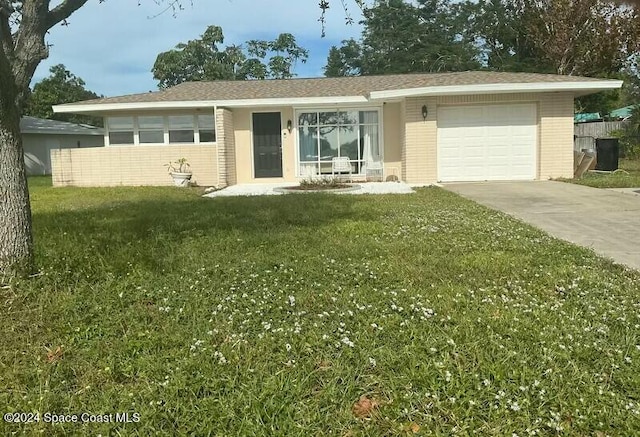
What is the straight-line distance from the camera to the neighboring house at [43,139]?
2903cm

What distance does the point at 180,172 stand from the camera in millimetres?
16656

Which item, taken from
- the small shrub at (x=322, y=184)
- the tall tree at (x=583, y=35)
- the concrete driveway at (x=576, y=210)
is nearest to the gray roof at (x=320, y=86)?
the small shrub at (x=322, y=184)

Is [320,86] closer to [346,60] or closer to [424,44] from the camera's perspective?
[424,44]

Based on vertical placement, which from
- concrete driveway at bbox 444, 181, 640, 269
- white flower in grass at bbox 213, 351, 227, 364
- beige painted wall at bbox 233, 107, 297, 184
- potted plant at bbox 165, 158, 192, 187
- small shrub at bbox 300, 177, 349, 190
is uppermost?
beige painted wall at bbox 233, 107, 297, 184

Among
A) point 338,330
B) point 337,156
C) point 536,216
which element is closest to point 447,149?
point 337,156

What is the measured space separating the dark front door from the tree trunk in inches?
513

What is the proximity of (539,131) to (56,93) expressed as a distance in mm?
42603

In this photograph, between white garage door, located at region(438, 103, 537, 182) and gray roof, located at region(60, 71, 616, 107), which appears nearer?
white garage door, located at region(438, 103, 537, 182)

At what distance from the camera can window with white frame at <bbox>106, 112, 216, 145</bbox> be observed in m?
17.7

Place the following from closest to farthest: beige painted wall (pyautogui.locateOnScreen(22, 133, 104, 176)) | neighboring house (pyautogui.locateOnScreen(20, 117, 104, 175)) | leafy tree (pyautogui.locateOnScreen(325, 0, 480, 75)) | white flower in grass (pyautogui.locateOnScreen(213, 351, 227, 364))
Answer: white flower in grass (pyautogui.locateOnScreen(213, 351, 227, 364)) < neighboring house (pyautogui.locateOnScreen(20, 117, 104, 175)) < beige painted wall (pyautogui.locateOnScreen(22, 133, 104, 176)) < leafy tree (pyautogui.locateOnScreen(325, 0, 480, 75))

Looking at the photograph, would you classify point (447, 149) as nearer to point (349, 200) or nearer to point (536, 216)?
point (349, 200)

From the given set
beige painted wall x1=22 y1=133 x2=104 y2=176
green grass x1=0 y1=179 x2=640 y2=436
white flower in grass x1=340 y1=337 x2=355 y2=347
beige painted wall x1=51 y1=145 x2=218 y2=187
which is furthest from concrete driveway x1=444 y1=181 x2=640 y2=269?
beige painted wall x1=22 y1=133 x2=104 y2=176

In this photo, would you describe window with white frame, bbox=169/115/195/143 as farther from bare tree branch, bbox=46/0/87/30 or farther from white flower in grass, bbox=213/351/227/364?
white flower in grass, bbox=213/351/227/364

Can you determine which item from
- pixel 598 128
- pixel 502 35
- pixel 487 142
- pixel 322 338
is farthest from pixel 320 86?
pixel 502 35
